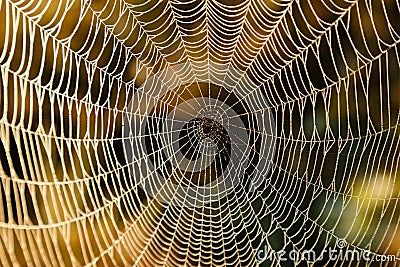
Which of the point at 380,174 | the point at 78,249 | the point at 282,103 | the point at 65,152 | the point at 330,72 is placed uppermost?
the point at 330,72

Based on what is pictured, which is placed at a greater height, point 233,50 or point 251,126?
point 233,50

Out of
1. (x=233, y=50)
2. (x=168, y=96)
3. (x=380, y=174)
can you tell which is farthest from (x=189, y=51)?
(x=380, y=174)

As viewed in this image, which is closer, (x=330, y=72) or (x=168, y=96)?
(x=330, y=72)

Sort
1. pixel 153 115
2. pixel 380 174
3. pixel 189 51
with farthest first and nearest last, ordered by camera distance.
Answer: pixel 153 115, pixel 189 51, pixel 380 174

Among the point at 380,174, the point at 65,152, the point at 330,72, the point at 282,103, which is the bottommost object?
the point at 65,152

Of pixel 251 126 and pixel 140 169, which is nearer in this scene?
pixel 140 169

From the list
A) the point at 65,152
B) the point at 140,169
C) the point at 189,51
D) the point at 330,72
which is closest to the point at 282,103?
the point at 330,72

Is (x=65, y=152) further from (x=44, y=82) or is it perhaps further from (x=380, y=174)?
(x=380, y=174)

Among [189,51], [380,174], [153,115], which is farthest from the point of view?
[153,115]

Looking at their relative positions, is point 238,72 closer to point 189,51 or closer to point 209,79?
point 209,79
